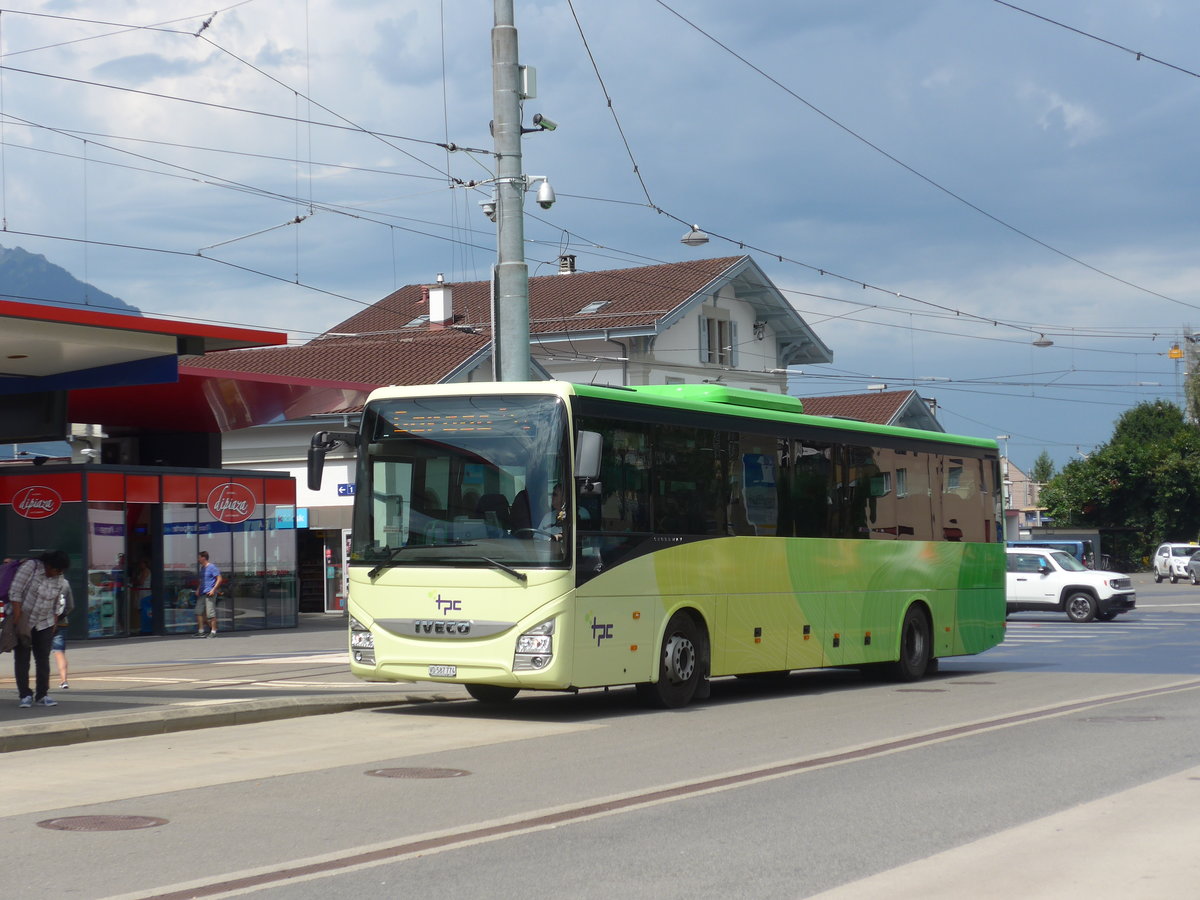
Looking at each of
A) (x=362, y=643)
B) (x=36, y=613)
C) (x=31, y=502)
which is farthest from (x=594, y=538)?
(x=31, y=502)

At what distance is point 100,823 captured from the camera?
346 inches

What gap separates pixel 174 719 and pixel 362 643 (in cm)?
200

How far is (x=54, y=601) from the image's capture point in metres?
15.0

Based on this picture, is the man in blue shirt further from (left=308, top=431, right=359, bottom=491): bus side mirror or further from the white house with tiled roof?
the white house with tiled roof

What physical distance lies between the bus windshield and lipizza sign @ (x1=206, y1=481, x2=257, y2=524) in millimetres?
15898

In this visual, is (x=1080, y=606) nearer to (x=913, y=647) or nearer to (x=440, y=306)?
(x=913, y=647)

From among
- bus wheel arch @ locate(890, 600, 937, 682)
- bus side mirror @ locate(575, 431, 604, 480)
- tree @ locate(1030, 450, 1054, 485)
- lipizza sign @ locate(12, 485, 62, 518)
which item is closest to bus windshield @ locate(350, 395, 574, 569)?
bus side mirror @ locate(575, 431, 604, 480)

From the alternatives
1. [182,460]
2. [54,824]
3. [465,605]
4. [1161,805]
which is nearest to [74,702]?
[465,605]

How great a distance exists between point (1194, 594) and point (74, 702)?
45144 millimetres

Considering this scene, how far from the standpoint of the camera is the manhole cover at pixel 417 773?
10.9 metres

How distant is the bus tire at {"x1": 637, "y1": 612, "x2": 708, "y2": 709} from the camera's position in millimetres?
15703

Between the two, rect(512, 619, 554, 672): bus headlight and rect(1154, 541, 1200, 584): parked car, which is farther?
rect(1154, 541, 1200, 584): parked car

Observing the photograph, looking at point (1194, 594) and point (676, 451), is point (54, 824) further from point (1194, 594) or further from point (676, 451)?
point (1194, 594)

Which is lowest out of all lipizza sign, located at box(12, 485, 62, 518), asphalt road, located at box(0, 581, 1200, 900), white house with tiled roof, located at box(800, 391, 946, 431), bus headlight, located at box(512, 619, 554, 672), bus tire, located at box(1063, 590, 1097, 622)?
asphalt road, located at box(0, 581, 1200, 900)
